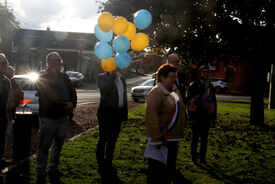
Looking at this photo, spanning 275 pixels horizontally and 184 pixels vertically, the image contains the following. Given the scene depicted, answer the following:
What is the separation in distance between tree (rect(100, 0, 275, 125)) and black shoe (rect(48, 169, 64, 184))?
654cm

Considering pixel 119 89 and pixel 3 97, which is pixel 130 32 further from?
pixel 3 97

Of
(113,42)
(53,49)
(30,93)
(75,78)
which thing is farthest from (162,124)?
(53,49)

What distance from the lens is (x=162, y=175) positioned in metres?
3.62

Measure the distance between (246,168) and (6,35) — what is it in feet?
134

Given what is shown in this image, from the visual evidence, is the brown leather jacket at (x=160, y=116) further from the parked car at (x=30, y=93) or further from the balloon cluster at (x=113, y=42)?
the parked car at (x=30, y=93)

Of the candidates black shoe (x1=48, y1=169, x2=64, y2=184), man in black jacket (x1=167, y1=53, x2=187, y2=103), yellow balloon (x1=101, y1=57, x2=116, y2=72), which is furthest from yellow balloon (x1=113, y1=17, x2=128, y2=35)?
black shoe (x1=48, y1=169, x2=64, y2=184)

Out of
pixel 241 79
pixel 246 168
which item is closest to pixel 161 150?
pixel 246 168

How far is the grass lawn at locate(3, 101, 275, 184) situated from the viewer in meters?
5.20

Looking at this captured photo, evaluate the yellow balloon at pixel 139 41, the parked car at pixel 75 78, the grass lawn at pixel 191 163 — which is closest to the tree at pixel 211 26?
the grass lawn at pixel 191 163

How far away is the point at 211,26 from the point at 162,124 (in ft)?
25.4

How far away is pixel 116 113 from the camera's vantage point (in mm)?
5281

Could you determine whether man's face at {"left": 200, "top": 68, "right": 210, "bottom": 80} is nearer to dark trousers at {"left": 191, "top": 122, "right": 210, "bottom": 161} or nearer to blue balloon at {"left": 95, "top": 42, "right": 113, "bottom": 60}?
dark trousers at {"left": 191, "top": 122, "right": 210, "bottom": 161}

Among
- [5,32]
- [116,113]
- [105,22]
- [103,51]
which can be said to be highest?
[5,32]

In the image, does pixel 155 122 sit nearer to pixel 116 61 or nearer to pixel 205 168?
pixel 116 61
